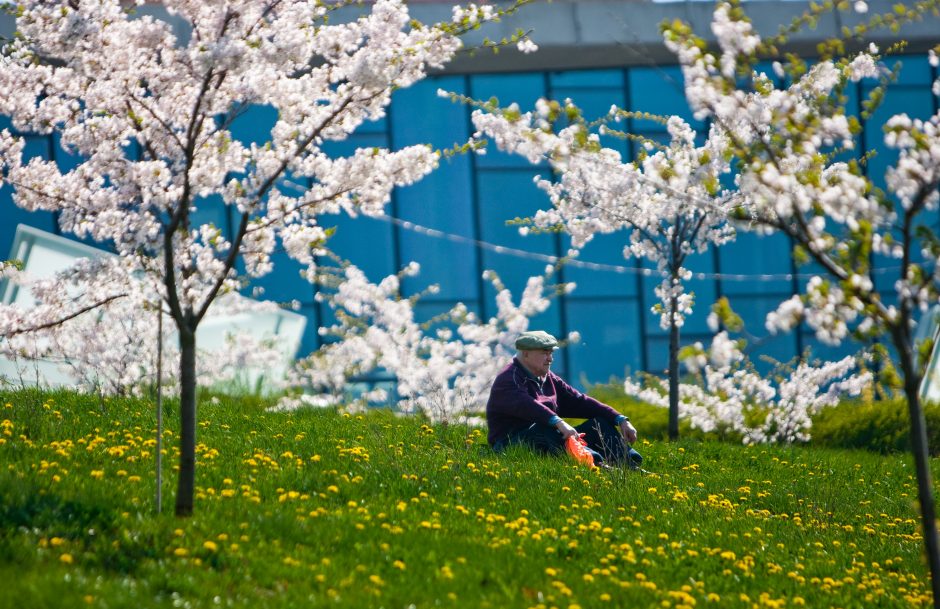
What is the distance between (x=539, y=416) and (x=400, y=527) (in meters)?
2.49

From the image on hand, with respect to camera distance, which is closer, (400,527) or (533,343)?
(400,527)

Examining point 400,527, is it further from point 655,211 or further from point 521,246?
point 521,246

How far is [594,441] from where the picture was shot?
841cm

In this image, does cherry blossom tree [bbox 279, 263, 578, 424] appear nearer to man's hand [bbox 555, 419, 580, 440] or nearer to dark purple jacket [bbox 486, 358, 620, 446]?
dark purple jacket [bbox 486, 358, 620, 446]

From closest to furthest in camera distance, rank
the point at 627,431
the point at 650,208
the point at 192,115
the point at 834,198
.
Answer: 1. the point at 834,198
2. the point at 192,115
3. the point at 627,431
4. the point at 650,208

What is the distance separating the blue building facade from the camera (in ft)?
59.8

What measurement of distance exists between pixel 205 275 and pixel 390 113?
12607 millimetres

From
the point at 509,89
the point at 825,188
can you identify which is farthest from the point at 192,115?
the point at 509,89

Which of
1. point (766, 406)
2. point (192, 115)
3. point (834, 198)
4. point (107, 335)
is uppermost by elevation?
point (192, 115)

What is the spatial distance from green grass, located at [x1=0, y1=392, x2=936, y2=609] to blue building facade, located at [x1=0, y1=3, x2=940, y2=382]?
9.72 meters

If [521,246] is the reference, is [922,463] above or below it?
below

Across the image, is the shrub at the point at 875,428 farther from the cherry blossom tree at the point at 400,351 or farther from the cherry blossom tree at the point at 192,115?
the cherry blossom tree at the point at 192,115

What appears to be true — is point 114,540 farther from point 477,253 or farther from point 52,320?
point 477,253

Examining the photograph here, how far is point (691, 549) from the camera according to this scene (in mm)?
5812
